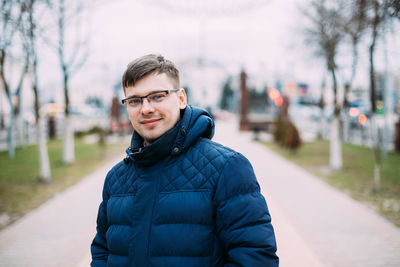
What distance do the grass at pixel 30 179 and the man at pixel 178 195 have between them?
202 inches

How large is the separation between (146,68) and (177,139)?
0.37 metres

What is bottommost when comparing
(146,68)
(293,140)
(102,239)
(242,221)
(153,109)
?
(293,140)

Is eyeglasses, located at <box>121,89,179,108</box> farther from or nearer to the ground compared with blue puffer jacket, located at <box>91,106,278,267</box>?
farther from the ground

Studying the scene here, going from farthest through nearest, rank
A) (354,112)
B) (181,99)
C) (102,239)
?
(354,112)
(102,239)
(181,99)

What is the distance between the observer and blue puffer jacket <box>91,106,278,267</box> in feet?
4.97

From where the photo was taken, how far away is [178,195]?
62.9 inches

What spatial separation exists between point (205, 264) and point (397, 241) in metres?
4.25

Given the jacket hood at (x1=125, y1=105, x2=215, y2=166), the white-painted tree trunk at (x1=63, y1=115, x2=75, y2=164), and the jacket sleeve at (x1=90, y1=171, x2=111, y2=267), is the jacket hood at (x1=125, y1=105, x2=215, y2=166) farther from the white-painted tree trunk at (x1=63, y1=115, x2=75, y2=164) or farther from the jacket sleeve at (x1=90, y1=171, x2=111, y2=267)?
the white-painted tree trunk at (x1=63, y1=115, x2=75, y2=164)

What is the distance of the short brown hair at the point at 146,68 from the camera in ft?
5.44

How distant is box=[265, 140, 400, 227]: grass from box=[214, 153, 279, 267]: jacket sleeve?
196 inches

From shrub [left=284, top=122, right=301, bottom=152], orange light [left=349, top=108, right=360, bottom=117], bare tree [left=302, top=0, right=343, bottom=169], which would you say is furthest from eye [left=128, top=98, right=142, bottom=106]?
orange light [left=349, top=108, right=360, bottom=117]

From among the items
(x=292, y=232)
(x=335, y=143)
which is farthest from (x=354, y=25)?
(x=292, y=232)

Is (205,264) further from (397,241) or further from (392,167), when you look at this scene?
(392,167)

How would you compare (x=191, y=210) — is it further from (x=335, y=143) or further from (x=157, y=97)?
(x=335, y=143)
